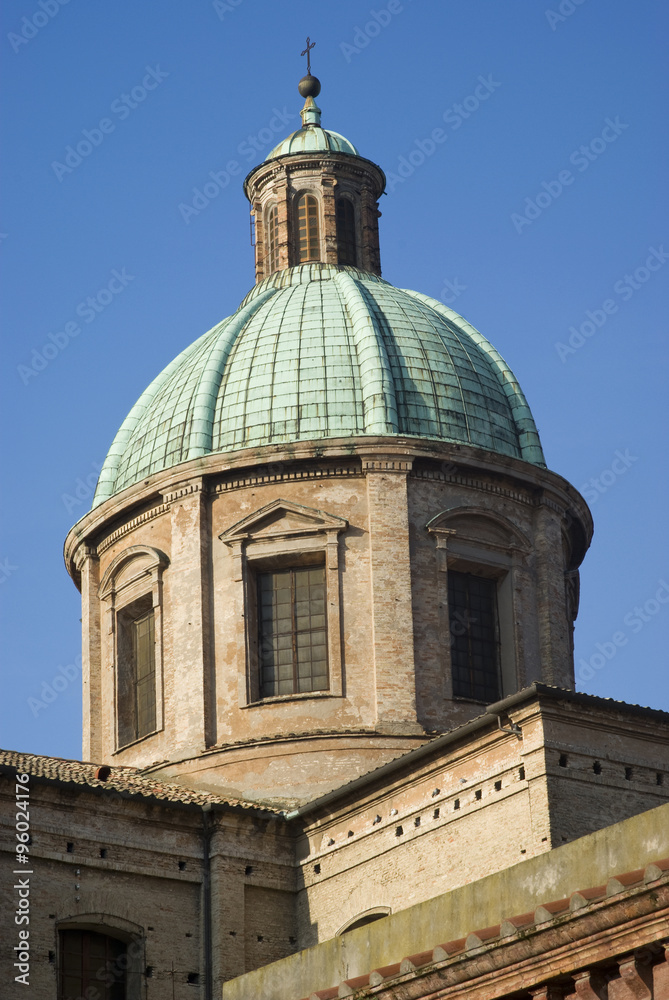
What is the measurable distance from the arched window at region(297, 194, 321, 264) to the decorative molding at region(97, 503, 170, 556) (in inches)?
244

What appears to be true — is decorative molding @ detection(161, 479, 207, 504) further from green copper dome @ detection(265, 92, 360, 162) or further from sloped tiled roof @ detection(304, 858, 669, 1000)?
sloped tiled roof @ detection(304, 858, 669, 1000)

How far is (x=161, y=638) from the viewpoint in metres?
29.9

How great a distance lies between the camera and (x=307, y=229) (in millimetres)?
34781

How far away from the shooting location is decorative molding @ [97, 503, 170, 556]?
101 feet

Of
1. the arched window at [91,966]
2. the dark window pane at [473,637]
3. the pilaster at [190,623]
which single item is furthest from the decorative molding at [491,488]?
the arched window at [91,966]

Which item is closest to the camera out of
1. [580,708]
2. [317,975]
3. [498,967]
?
[498,967]

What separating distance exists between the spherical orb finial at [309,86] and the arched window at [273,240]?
130 inches

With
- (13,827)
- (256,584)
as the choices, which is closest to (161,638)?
(256,584)

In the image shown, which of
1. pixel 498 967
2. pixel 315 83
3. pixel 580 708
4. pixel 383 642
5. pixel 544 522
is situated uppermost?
pixel 315 83

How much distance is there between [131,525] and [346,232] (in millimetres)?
7189

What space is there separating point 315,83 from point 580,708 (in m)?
17.9

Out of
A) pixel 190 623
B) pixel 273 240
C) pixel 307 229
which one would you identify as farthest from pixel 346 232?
pixel 190 623

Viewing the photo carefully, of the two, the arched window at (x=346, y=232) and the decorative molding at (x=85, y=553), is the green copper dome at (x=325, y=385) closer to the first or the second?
the decorative molding at (x=85, y=553)

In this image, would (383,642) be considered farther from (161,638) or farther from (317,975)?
(317,975)
